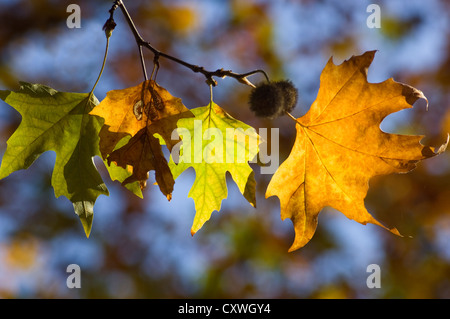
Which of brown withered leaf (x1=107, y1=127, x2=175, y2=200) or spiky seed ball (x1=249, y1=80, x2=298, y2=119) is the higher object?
spiky seed ball (x1=249, y1=80, x2=298, y2=119)

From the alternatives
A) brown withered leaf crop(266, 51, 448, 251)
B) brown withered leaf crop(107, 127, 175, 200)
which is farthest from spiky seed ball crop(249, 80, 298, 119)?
brown withered leaf crop(107, 127, 175, 200)

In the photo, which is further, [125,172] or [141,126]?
[125,172]

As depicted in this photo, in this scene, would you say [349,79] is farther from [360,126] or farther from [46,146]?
[46,146]

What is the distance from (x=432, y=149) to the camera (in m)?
1.61

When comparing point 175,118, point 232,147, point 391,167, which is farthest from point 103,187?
point 391,167

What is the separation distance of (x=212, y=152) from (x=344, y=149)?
0.62m

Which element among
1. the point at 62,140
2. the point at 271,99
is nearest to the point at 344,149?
the point at 271,99

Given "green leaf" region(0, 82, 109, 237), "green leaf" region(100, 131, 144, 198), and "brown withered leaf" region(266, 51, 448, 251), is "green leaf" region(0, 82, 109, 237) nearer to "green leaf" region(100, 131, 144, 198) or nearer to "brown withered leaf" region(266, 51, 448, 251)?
"green leaf" region(100, 131, 144, 198)

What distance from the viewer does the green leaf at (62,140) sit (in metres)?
1.73

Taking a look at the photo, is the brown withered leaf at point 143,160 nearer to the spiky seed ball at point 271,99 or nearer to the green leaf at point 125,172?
the green leaf at point 125,172

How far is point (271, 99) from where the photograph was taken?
5.25 ft

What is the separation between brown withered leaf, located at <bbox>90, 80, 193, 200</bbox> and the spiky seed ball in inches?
11.0

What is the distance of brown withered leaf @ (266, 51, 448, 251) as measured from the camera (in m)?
1.67

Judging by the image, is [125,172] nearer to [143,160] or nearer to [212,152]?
[143,160]
